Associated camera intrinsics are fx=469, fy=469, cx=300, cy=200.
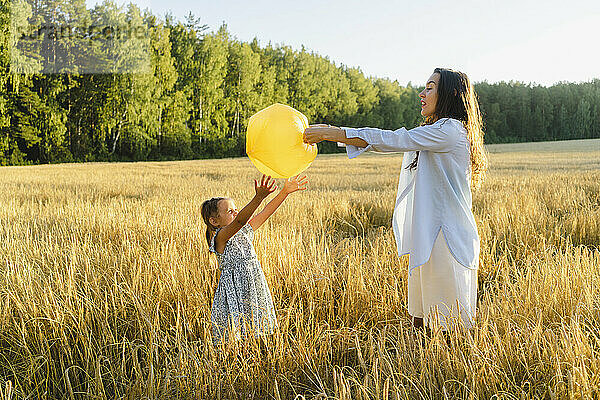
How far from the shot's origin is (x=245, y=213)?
239 centimetres

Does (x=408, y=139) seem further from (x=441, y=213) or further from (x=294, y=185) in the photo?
(x=294, y=185)

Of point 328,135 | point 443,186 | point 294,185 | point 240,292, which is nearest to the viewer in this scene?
point 328,135

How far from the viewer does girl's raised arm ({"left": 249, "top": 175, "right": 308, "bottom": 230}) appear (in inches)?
104

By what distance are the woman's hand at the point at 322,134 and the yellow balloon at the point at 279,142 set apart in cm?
4

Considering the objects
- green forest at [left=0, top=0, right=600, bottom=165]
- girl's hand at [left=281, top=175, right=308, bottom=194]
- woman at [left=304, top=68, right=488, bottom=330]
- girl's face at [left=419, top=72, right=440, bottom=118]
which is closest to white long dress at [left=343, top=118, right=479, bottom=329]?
woman at [left=304, top=68, right=488, bottom=330]

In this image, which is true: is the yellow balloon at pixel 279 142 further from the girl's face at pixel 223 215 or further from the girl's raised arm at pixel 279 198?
the girl's face at pixel 223 215

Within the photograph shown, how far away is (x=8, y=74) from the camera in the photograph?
29.7 metres

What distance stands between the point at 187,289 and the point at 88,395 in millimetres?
989

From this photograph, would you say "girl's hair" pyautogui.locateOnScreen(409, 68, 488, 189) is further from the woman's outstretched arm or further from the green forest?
the green forest

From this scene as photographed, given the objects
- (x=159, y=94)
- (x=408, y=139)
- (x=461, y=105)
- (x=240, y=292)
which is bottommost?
(x=240, y=292)

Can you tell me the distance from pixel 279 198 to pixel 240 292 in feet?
1.85

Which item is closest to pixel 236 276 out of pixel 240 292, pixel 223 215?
pixel 240 292

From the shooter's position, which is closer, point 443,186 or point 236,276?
point 443,186

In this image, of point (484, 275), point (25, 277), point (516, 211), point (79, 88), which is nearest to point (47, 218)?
point (25, 277)
